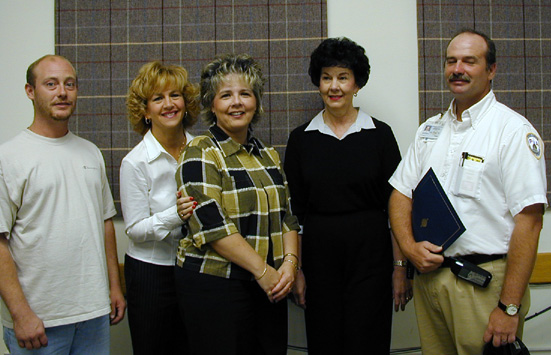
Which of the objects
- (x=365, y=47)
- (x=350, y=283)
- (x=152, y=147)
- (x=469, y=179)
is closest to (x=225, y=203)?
(x=152, y=147)

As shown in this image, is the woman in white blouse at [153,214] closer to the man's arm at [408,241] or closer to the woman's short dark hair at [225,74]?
the woman's short dark hair at [225,74]

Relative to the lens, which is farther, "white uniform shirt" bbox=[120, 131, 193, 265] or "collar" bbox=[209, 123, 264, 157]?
"white uniform shirt" bbox=[120, 131, 193, 265]

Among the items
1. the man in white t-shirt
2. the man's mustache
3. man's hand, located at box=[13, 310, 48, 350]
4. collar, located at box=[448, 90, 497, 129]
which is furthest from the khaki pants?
man's hand, located at box=[13, 310, 48, 350]

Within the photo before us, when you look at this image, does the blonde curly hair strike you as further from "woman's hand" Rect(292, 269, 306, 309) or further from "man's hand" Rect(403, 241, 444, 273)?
"man's hand" Rect(403, 241, 444, 273)

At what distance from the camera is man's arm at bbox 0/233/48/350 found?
1422mm

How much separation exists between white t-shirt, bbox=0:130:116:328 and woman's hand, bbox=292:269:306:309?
0.76 metres

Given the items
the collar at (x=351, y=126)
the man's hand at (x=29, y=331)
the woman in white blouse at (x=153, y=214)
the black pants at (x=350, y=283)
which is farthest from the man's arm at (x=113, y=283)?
the collar at (x=351, y=126)

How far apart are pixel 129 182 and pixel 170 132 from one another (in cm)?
26

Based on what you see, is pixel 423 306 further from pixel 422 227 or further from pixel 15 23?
pixel 15 23

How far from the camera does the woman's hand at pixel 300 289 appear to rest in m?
1.86

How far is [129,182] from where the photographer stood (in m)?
1.67

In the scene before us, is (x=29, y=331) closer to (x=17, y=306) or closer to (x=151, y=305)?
(x=17, y=306)

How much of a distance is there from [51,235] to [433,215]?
133 cm

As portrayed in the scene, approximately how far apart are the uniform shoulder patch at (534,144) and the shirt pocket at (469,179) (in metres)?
0.16
